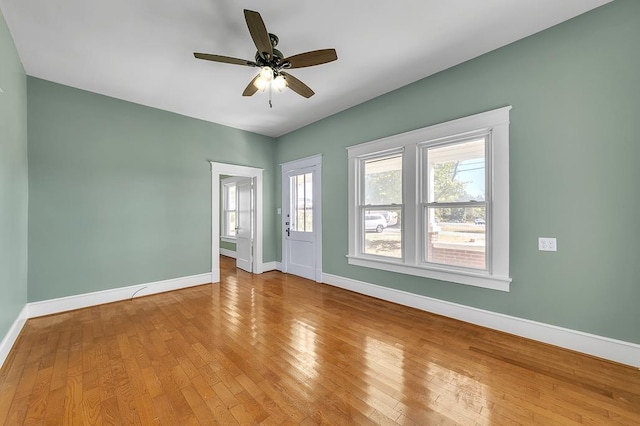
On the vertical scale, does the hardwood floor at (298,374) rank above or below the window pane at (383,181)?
below

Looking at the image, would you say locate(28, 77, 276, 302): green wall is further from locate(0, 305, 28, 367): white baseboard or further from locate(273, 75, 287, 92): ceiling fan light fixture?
locate(273, 75, 287, 92): ceiling fan light fixture

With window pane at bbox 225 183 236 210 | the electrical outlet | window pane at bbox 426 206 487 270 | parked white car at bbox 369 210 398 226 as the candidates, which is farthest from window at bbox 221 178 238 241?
the electrical outlet

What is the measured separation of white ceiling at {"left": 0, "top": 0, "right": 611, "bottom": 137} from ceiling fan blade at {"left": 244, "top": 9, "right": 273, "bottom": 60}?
1.09ft

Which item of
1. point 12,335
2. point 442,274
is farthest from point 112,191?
point 442,274

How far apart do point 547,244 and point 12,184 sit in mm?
5300

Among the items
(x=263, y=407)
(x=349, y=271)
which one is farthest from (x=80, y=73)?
(x=349, y=271)

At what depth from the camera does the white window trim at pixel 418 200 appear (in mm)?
2713

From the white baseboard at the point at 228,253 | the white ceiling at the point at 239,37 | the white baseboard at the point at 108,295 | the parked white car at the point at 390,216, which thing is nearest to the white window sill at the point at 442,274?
the parked white car at the point at 390,216

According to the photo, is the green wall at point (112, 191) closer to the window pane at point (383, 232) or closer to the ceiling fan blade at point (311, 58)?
the window pane at point (383, 232)

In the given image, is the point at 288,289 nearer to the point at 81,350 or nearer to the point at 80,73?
the point at 81,350

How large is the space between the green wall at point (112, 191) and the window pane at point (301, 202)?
146 centimetres

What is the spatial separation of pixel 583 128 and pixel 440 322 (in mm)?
2358

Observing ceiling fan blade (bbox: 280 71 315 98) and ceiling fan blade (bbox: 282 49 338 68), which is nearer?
ceiling fan blade (bbox: 282 49 338 68)

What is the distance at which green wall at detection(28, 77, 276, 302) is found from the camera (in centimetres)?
328
